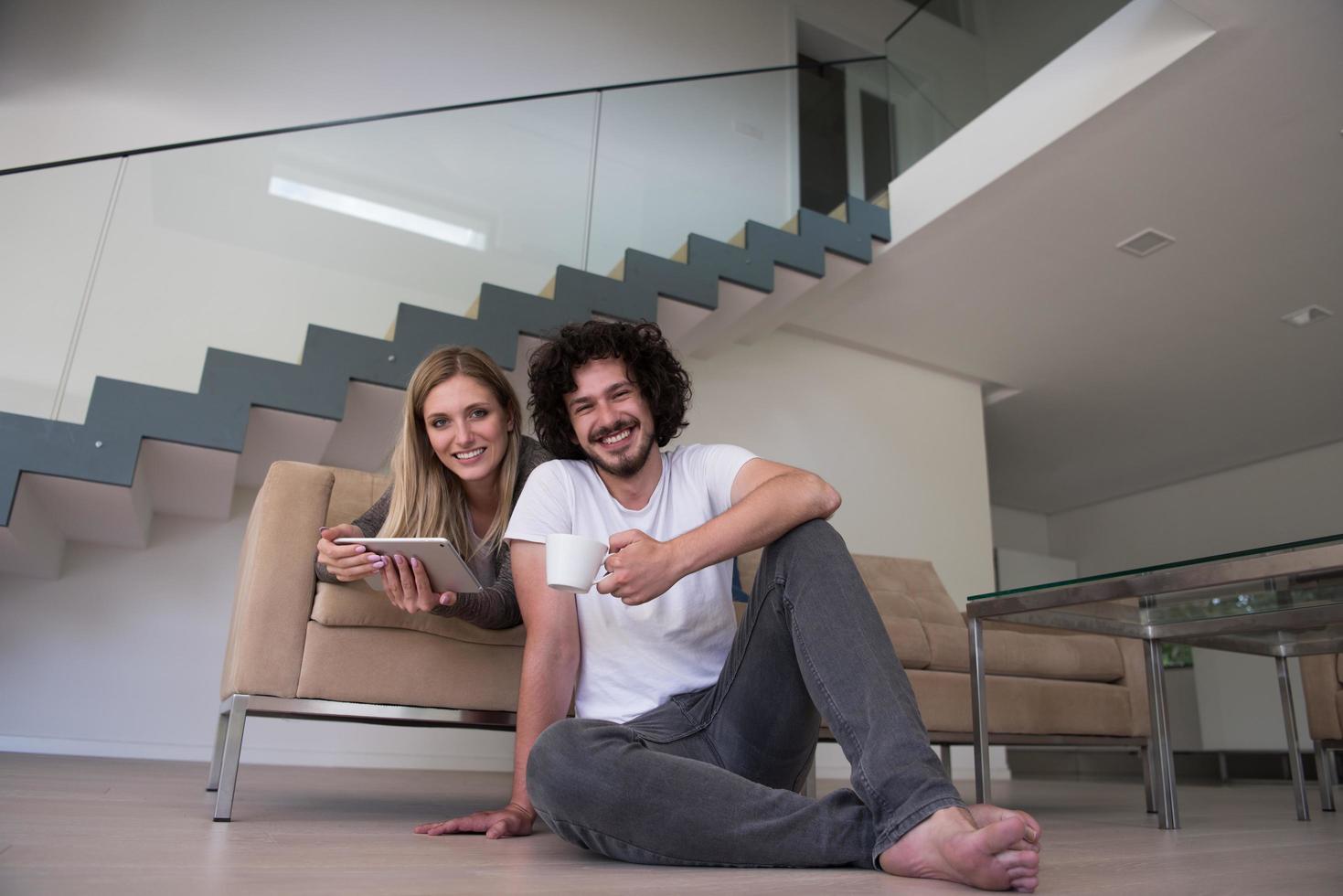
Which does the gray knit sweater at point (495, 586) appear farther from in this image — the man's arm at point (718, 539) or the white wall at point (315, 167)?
the white wall at point (315, 167)

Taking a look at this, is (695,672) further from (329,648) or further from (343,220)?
(343,220)

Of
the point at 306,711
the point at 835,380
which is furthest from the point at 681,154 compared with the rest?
the point at 306,711

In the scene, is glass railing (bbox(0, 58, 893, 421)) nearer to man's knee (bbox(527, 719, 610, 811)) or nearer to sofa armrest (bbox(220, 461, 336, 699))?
sofa armrest (bbox(220, 461, 336, 699))

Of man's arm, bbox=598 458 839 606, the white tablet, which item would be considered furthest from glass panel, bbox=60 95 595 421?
man's arm, bbox=598 458 839 606

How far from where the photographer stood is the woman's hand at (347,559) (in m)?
1.53

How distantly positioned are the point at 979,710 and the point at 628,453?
1.20 m

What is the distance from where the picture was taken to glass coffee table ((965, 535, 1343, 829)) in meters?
1.60

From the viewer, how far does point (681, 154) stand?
4.37 m

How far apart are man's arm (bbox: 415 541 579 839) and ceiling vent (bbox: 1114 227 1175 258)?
3968 millimetres

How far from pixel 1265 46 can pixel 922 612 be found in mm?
2359

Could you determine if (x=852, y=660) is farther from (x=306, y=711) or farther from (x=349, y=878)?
(x=306, y=711)

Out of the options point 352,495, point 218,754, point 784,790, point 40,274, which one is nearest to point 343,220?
point 40,274

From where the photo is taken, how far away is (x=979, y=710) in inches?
83.9

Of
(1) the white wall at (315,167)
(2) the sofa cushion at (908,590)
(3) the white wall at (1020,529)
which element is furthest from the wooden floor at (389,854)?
(3) the white wall at (1020,529)
